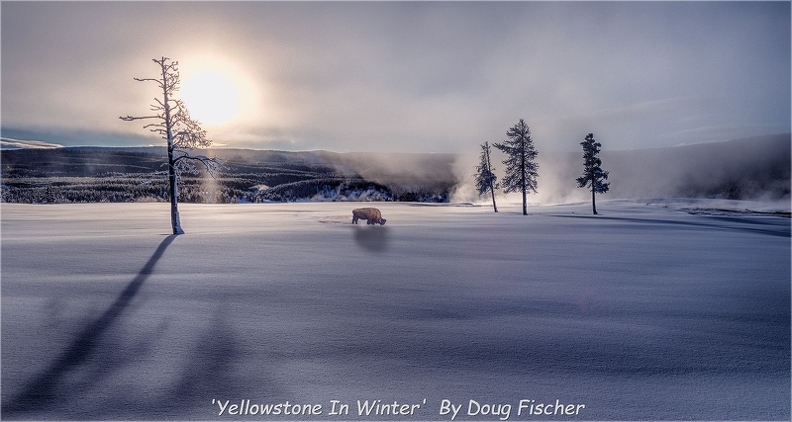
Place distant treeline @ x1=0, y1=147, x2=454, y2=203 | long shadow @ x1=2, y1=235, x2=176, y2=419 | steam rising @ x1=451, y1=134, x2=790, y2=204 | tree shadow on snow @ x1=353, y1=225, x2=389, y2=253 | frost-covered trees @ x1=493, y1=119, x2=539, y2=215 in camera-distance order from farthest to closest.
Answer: steam rising @ x1=451, y1=134, x2=790, y2=204 → distant treeline @ x1=0, y1=147, x2=454, y2=203 → frost-covered trees @ x1=493, y1=119, x2=539, y2=215 → tree shadow on snow @ x1=353, y1=225, x2=389, y2=253 → long shadow @ x1=2, y1=235, x2=176, y2=419

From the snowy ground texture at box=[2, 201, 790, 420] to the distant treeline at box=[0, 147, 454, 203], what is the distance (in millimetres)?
21954

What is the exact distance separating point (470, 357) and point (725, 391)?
8.50ft

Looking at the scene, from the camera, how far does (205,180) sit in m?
115

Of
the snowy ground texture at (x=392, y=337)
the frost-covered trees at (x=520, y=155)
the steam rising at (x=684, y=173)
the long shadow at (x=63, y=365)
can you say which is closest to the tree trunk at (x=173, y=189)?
the snowy ground texture at (x=392, y=337)

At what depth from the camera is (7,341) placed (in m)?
5.37

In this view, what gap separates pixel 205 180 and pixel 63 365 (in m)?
122

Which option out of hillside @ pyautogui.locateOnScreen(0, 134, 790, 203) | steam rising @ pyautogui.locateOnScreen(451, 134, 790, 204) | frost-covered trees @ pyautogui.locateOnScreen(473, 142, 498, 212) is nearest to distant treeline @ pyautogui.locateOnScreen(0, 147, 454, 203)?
hillside @ pyautogui.locateOnScreen(0, 134, 790, 203)

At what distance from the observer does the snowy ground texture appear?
400cm

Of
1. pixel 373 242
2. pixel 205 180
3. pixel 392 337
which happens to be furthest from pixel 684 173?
pixel 392 337

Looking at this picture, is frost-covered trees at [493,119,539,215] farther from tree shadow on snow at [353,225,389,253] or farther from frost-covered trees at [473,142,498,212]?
tree shadow on snow at [353,225,389,253]

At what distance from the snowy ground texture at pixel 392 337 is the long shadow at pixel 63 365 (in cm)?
2

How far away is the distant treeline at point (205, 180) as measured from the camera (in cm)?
7431

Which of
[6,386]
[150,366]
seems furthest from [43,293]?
[150,366]

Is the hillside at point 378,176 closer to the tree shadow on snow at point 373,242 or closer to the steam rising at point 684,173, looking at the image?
the steam rising at point 684,173
